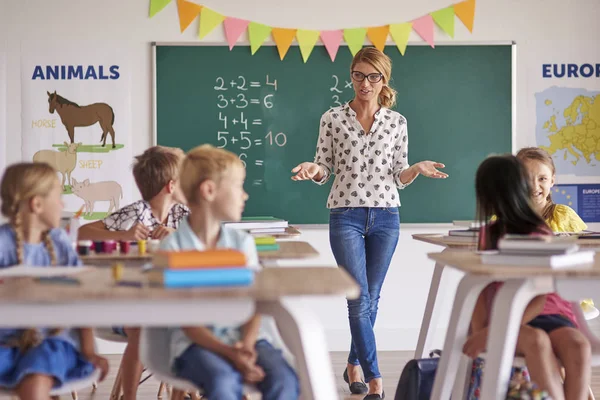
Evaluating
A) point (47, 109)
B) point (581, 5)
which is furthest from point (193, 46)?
point (581, 5)

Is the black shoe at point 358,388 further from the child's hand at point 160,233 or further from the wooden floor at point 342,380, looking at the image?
the child's hand at point 160,233

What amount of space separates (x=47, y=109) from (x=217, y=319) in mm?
3410

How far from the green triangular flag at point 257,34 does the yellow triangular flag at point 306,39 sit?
18cm

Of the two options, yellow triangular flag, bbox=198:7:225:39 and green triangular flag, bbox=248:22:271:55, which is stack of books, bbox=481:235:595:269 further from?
yellow triangular flag, bbox=198:7:225:39

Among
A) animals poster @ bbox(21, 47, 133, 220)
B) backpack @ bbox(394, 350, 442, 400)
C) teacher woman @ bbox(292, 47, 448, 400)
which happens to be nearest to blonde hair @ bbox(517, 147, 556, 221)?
teacher woman @ bbox(292, 47, 448, 400)

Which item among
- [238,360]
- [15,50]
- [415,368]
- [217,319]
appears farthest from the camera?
[15,50]

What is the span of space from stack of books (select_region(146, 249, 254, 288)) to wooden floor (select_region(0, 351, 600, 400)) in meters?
1.86

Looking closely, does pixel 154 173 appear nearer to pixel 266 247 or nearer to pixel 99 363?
pixel 266 247

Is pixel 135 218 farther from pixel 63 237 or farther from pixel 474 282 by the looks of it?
pixel 474 282

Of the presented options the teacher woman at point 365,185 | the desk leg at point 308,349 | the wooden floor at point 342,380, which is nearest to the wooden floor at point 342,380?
the wooden floor at point 342,380

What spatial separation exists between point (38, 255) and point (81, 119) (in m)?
2.61

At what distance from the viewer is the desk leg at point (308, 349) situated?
1.57 meters

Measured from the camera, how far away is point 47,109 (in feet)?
14.8

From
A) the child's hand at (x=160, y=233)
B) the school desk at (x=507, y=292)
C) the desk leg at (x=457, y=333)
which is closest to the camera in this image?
the school desk at (x=507, y=292)
